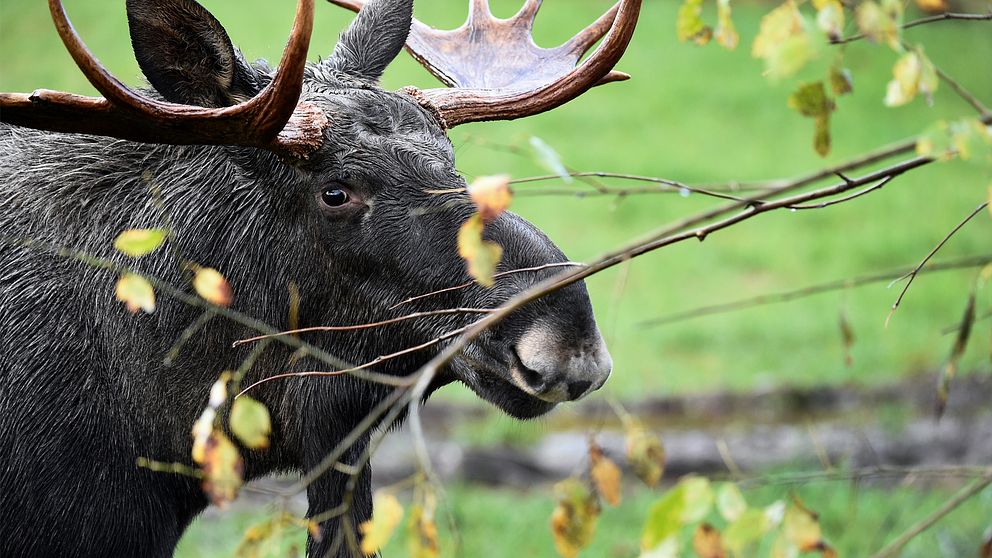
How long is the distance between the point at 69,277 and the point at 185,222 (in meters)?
0.31

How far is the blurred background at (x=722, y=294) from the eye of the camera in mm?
5371

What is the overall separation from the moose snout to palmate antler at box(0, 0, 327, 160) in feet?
2.39

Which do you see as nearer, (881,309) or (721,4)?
(721,4)

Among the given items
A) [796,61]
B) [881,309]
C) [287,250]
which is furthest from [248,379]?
[881,309]

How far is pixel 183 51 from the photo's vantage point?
262 centimetres

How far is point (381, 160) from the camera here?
2670 millimetres

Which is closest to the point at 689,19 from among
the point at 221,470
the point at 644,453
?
the point at 644,453

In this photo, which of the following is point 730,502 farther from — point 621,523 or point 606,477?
point 621,523

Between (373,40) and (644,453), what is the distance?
A: 157cm

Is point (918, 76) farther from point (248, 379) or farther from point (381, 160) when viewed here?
point (248, 379)

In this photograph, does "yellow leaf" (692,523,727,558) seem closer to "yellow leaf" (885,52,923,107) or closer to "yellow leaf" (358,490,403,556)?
"yellow leaf" (358,490,403,556)

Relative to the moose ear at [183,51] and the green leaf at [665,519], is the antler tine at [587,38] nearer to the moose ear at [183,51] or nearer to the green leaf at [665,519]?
the moose ear at [183,51]

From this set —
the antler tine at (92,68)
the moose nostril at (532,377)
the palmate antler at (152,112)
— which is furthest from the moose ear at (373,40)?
the moose nostril at (532,377)

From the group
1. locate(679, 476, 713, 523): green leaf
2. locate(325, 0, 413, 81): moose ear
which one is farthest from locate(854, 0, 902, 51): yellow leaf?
locate(325, 0, 413, 81): moose ear
